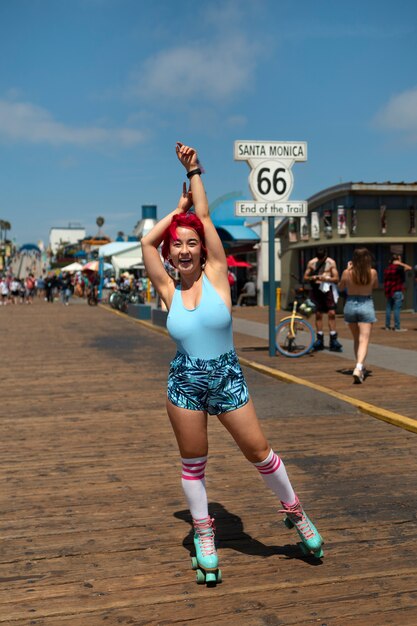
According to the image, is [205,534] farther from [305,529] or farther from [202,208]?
[202,208]

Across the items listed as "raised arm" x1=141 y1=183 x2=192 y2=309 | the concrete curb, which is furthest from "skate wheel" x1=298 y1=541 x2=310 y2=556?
the concrete curb

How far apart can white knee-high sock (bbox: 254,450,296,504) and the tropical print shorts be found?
1.06ft

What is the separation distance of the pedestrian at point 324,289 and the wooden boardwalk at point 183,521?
16.5 feet

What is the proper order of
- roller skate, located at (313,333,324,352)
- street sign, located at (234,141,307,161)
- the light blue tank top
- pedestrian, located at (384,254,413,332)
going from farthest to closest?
pedestrian, located at (384,254,413,332)
roller skate, located at (313,333,324,352)
street sign, located at (234,141,307,161)
the light blue tank top

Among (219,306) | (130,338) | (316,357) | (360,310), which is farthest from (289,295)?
(219,306)

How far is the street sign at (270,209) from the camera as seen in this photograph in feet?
39.0

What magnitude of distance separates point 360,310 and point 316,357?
10.1 ft

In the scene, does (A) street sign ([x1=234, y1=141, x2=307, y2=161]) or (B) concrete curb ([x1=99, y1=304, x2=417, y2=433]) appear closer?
(B) concrete curb ([x1=99, y1=304, x2=417, y2=433])

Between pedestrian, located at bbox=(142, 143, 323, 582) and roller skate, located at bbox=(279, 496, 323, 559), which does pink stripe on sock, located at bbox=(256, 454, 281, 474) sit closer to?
pedestrian, located at bbox=(142, 143, 323, 582)

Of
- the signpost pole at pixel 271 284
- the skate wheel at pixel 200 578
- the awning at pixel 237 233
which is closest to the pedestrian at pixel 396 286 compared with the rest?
the signpost pole at pixel 271 284

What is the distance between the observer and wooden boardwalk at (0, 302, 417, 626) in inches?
126

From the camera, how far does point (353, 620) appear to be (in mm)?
3047

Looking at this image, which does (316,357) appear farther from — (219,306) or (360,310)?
(219,306)

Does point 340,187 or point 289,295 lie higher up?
point 340,187
